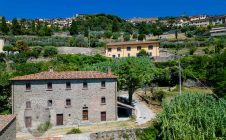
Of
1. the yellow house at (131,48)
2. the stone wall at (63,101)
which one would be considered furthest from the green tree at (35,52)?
the stone wall at (63,101)

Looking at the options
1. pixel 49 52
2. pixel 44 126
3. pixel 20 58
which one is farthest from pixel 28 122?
pixel 49 52

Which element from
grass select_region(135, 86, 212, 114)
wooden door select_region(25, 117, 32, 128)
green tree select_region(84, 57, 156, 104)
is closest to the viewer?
wooden door select_region(25, 117, 32, 128)

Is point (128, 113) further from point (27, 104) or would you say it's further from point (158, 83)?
point (158, 83)

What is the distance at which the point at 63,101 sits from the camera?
44750 mm

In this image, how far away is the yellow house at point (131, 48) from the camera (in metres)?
85.9

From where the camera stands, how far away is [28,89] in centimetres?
4400

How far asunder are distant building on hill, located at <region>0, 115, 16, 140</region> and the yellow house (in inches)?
2198

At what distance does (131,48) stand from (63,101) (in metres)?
43.2

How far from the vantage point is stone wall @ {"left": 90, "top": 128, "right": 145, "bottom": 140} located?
36.6 metres

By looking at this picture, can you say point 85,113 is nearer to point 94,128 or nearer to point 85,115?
point 85,115

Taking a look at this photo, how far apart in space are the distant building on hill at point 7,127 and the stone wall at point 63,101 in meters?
12.1

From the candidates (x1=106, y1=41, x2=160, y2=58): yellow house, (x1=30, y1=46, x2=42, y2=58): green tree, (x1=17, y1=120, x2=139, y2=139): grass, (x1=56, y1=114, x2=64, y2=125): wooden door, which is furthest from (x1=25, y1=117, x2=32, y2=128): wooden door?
(x1=106, y1=41, x2=160, y2=58): yellow house

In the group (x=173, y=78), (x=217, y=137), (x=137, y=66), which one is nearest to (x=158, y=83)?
(x=173, y=78)

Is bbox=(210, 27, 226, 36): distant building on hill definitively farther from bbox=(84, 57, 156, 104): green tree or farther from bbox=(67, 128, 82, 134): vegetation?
bbox=(67, 128, 82, 134): vegetation
